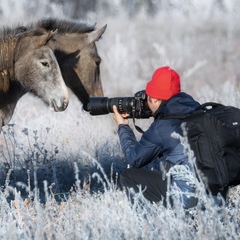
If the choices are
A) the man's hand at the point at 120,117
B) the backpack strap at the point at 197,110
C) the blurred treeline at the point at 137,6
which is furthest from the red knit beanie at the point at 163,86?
the blurred treeline at the point at 137,6

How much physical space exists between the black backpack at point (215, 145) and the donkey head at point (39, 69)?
3.12 m

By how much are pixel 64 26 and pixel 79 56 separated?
0.47m

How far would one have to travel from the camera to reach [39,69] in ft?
28.6

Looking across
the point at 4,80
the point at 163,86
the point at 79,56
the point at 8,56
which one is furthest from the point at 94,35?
the point at 163,86

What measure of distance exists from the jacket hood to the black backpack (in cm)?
32

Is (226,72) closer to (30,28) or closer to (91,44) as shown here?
(91,44)

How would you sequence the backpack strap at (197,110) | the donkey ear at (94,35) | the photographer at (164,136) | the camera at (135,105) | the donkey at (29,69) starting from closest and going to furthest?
the backpack strap at (197,110), the photographer at (164,136), the camera at (135,105), the donkey at (29,69), the donkey ear at (94,35)

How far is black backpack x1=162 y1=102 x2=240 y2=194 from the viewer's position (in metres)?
5.80

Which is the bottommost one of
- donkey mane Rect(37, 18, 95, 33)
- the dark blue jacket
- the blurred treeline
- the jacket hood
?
the blurred treeline

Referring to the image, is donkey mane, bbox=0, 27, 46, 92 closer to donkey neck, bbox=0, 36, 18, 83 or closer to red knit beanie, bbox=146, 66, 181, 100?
donkey neck, bbox=0, 36, 18, 83

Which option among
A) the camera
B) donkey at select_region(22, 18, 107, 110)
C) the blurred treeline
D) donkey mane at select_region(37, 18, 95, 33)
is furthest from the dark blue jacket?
the blurred treeline

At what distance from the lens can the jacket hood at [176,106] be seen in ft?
20.3

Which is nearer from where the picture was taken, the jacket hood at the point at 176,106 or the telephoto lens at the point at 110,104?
the jacket hood at the point at 176,106

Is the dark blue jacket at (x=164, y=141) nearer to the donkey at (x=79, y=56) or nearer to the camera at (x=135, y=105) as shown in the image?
the camera at (x=135, y=105)
